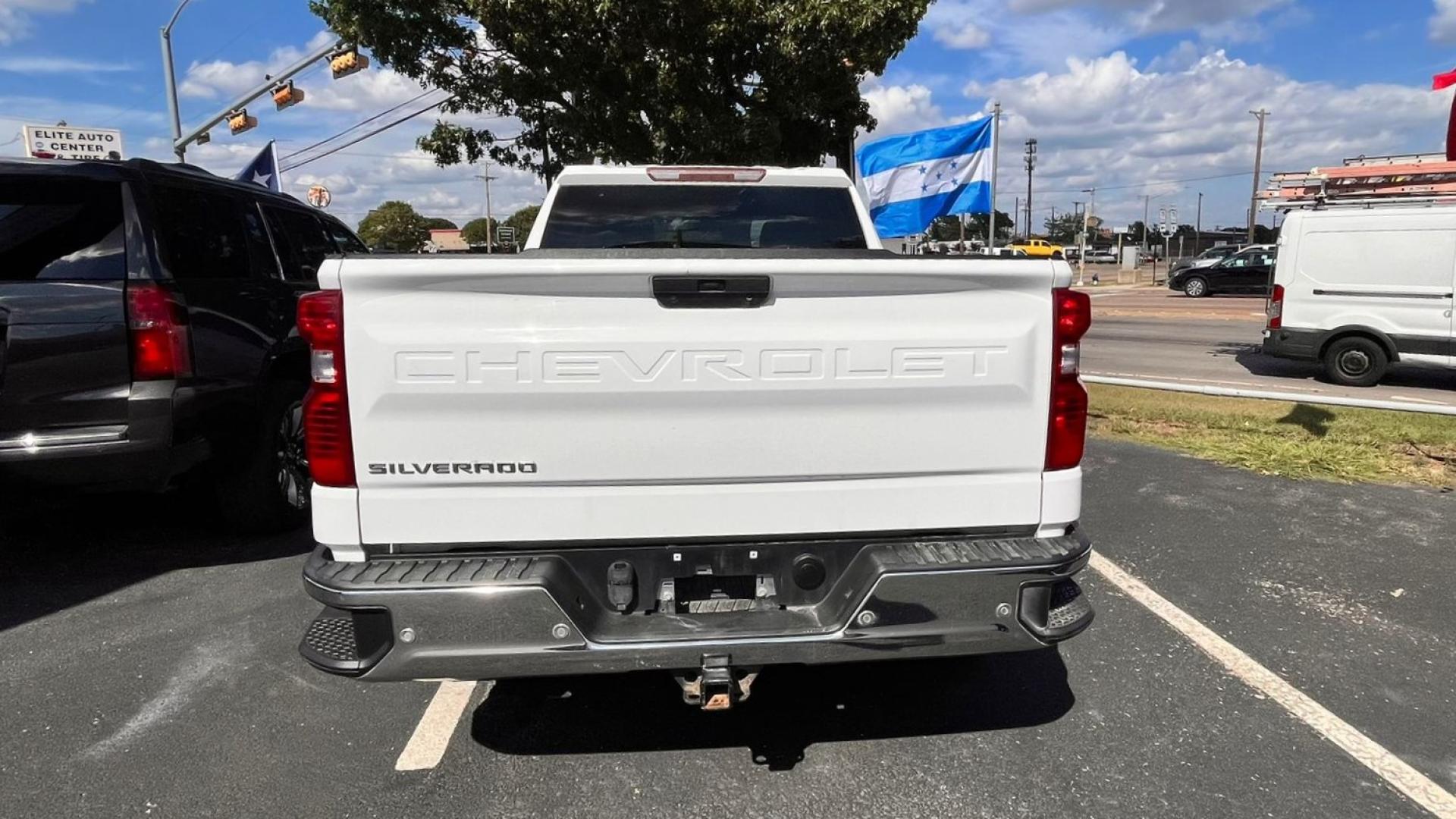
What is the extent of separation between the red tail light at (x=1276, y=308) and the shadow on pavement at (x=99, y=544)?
11500 millimetres

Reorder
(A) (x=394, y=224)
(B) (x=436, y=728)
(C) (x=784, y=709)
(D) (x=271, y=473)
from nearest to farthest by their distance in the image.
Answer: (B) (x=436, y=728)
(C) (x=784, y=709)
(D) (x=271, y=473)
(A) (x=394, y=224)

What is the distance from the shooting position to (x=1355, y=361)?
11211 mm

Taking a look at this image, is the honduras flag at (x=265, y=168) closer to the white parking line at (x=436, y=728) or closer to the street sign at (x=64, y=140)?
the street sign at (x=64, y=140)

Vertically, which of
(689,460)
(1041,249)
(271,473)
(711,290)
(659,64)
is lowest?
(271,473)

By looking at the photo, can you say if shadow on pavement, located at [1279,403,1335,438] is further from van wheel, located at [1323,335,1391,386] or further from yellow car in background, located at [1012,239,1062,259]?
van wheel, located at [1323,335,1391,386]

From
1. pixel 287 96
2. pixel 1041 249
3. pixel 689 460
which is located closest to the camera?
pixel 689 460

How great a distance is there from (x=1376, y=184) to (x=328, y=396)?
1164 centimetres

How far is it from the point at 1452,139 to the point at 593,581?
400 inches

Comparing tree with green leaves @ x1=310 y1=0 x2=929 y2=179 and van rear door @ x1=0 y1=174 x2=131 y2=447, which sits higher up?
tree with green leaves @ x1=310 y1=0 x2=929 y2=179

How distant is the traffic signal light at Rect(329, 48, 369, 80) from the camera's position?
1520cm

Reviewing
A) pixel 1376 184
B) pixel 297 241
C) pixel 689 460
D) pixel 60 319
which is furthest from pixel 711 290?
pixel 1376 184

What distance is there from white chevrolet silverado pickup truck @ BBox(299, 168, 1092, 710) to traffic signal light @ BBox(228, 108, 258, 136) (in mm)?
22659

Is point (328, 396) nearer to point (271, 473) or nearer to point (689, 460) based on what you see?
point (689, 460)

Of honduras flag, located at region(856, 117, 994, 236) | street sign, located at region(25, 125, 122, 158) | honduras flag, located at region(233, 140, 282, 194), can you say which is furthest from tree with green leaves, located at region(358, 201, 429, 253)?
honduras flag, located at region(856, 117, 994, 236)
